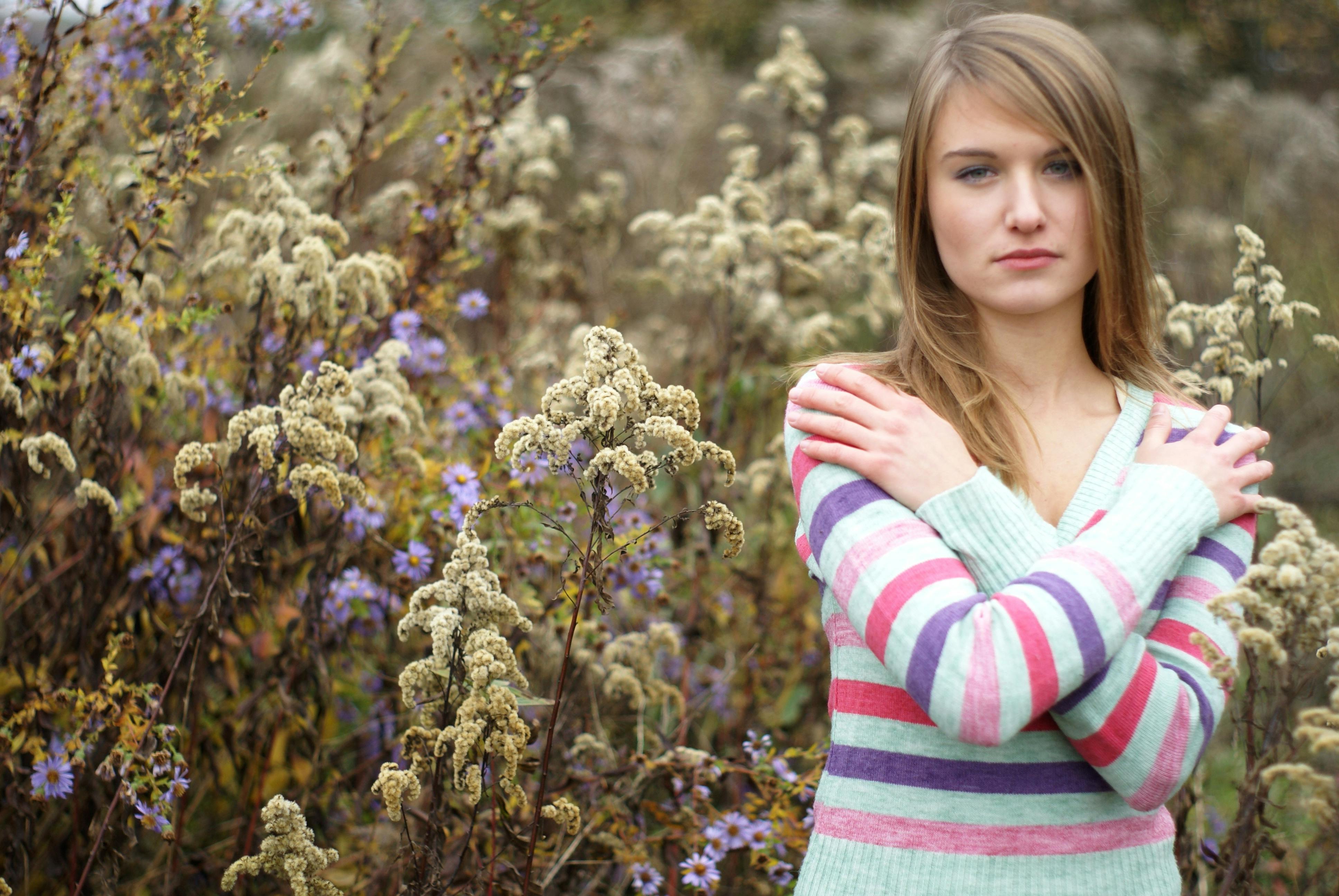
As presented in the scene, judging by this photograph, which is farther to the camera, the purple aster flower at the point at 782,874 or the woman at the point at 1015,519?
the purple aster flower at the point at 782,874

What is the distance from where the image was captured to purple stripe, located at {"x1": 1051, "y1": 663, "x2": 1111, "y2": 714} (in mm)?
1125

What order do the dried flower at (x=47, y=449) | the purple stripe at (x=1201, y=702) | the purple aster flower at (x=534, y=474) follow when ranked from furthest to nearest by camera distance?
the purple aster flower at (x=534, y=474) → the dried flower at (x=47, y=449) → the purple stripe at (x=1201, y=702)

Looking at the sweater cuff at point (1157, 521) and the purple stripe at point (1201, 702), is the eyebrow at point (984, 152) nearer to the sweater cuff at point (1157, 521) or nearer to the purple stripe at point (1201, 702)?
the sweater cuff at point (1157, 521)

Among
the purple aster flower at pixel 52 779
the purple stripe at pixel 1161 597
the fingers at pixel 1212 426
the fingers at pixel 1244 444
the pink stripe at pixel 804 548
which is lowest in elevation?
the purple aster flower at pixel 52 779

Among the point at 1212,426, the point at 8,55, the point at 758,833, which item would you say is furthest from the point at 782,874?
the point at 8,55

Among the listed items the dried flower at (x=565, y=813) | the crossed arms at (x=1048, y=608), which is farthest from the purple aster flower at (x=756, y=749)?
the crossed arms at (x=1048, y=608)

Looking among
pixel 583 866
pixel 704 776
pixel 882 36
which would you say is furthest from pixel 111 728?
pixel 882 36

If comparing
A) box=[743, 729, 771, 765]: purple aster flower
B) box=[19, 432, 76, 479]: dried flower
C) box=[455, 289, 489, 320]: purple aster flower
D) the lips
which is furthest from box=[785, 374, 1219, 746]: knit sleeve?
box=[455, 289, 489, 320]: purple aster flower

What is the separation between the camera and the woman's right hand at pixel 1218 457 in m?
1.26

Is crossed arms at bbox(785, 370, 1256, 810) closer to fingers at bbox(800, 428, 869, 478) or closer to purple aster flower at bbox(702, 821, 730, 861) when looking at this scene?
fingers at bbox(800, 428, 869, 478)

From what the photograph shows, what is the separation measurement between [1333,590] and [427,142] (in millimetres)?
3351

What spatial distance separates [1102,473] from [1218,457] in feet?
0.44

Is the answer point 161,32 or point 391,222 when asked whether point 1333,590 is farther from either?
point 391,222

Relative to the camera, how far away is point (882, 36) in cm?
769
